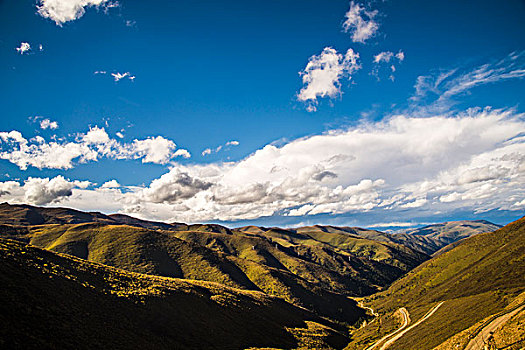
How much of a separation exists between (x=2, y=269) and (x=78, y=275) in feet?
84.9

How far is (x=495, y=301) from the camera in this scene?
370 ft

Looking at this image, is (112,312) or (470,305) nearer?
(112,312)

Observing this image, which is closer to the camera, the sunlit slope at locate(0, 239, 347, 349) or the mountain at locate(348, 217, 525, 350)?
the sunlit slope at locate(0, 239, 347, 349)

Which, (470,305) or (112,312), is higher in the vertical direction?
(112,312)

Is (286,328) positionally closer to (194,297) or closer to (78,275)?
(194,297)

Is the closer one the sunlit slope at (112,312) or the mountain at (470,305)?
the sunlit slope at (112,312)

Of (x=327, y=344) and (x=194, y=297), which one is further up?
(x=194, y=297)

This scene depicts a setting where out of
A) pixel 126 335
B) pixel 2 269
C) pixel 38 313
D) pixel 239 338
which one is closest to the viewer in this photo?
pixel 38 313

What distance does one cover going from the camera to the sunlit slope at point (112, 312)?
154 feet

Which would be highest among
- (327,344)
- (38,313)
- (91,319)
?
(38,313)

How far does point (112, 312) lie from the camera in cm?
6875

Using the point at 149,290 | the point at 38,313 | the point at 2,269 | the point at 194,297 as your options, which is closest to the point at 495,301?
the point at 194,297

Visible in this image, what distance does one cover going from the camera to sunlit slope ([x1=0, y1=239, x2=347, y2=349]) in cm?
4689

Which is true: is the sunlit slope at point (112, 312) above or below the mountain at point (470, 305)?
above
